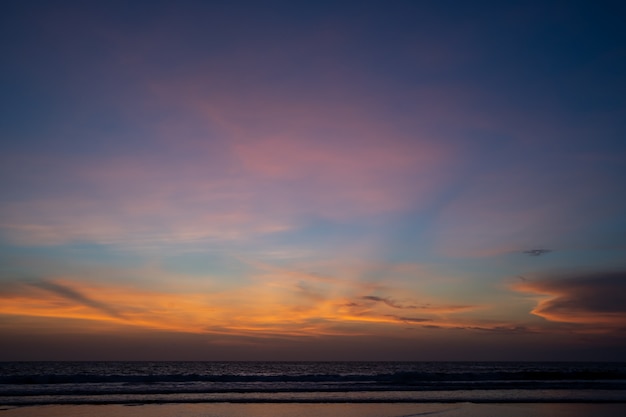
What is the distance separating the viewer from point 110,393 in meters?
30.7

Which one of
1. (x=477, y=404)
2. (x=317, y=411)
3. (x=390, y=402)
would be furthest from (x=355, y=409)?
(x=477, y=404)

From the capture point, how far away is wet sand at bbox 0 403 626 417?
20.5 m

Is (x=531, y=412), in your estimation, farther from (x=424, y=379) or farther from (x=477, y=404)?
(x=424, y=379)

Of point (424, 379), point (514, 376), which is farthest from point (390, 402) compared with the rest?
point (514, 376)

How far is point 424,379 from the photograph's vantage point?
44.2 m

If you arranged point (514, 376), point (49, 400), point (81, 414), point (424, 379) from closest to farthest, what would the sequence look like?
point (81, 414), point (49, 400), point (424, 379), point (514, 376)

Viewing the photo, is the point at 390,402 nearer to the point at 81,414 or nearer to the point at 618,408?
the point at 618,408

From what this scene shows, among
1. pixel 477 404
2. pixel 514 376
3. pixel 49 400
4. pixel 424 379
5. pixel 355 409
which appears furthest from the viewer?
pixel 514 376

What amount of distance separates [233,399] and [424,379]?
2289 cm

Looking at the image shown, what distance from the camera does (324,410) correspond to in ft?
71.7

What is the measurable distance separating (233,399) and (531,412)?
→ 14.8 meters

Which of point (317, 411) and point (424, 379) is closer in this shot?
point (317, 411)

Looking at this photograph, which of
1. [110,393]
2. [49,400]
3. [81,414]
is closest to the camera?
[81,414]

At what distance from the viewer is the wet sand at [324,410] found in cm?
2053
